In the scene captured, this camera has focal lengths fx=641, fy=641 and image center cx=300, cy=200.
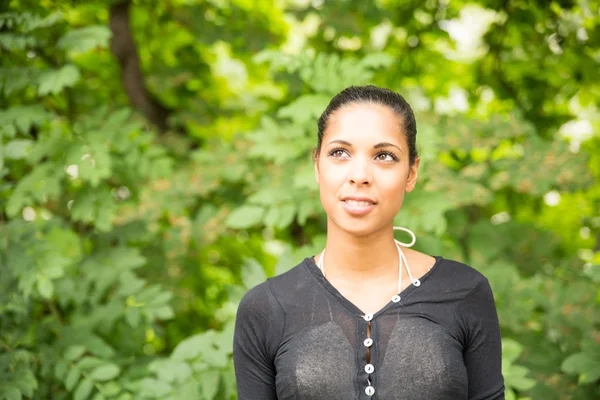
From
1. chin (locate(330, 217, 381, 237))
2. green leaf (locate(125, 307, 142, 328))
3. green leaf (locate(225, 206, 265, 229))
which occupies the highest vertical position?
chin (locate(330, 217, 381, 237))

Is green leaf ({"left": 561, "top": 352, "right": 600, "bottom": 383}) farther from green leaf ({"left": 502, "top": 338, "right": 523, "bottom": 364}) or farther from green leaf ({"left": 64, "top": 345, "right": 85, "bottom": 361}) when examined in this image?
green leaf ({"left": 64, "top": 345, "right": 85, "bottom": 361})

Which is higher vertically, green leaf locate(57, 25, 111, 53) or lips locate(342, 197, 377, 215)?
green leaf locate(57, 25, 111, 53)

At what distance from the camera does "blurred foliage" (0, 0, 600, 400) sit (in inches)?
112

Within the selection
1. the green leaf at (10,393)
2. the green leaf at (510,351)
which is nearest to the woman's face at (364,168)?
the green leaf at (510,351)

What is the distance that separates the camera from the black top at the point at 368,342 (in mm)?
1698

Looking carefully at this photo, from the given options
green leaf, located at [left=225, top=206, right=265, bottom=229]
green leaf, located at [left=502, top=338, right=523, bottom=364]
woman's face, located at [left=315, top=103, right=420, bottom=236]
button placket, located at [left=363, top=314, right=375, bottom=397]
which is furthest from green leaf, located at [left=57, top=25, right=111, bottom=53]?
green leaf, located at [left=502, top=338, right=523, bottom=364]

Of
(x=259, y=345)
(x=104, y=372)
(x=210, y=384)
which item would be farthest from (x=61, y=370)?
(x=259, y=345)

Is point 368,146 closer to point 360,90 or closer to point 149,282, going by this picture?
point 360,90

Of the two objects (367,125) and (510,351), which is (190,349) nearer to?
(510,351)

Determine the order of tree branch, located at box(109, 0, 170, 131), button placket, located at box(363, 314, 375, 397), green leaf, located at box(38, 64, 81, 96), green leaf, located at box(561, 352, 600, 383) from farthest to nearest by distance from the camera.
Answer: tree branch, located at box(109, 0, 170, 131) → green leaf, located at box(38, 64, 81, 96) → green leaf, located at box(561, 352, 600, 383) → button placket, located at box(363, 314, 375, 397)

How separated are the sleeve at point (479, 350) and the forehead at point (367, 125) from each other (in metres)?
0.50

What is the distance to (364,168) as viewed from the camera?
1.71 metres

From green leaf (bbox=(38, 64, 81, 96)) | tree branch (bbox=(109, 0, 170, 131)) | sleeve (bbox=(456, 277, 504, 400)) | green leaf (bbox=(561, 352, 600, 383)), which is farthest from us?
tree branch (bbox=(109, 0, 170, 131))

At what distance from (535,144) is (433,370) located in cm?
215
